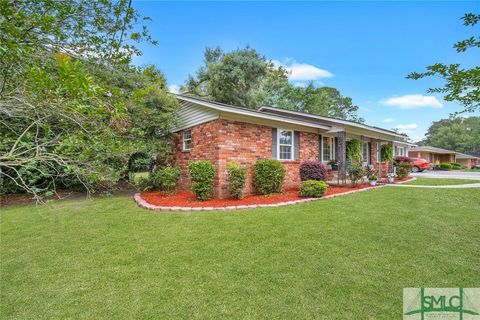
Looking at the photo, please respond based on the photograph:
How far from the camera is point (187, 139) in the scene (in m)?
11.1

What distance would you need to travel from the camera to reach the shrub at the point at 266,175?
9.15m

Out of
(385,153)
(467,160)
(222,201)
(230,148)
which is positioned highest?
(385,153)

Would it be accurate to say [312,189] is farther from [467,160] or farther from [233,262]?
[467,160]

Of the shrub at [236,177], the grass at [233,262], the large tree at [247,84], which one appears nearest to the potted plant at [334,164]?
the grass at [233,262]

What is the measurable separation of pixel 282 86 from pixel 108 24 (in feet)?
88.1

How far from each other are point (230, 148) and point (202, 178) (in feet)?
5.16

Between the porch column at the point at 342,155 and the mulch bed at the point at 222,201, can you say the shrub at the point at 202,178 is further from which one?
the porch column at the point at 342,155

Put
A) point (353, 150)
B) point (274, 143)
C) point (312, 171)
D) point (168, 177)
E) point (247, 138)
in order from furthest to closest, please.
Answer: point (353, 150) → point (312, 171) → point (274, 143) → point (168, 177) → point (247, 138)

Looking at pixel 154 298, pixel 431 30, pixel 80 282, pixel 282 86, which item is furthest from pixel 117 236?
pixel 282 86

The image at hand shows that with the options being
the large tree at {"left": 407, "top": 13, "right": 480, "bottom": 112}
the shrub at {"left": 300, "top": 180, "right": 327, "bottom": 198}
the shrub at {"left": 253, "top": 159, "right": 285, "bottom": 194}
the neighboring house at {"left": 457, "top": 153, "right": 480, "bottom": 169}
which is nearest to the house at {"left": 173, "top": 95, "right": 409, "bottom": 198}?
the shrub at {"left": 253, "top": 159, "right": 285, "bottom": 194}

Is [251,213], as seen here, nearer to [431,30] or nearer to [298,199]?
[298,199]

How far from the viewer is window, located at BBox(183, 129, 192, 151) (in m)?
10.9

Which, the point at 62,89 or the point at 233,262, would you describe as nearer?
the point at 62,89

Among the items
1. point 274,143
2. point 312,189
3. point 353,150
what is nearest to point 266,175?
point 312,189
